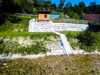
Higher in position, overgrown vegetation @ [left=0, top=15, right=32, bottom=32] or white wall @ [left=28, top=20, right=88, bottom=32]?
white wall @ [left=28, top=20, right=88, bottom=32]

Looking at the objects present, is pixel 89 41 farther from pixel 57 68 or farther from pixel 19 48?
pixel 57 68

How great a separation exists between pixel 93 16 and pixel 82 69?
19442 mm

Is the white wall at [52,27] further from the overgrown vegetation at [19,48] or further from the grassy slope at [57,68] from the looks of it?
the grassy slope at [57,68]

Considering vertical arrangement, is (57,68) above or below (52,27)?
above

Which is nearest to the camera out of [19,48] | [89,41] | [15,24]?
[19,48]

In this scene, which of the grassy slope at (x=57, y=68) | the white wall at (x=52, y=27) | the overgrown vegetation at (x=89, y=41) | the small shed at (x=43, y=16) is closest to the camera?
the grassy slope at (x=57, y=68)

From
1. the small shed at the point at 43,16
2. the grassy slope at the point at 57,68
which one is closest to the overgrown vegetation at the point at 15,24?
the small shed at the point at 43,16

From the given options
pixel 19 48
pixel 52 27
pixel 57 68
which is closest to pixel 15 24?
pixel 52 27

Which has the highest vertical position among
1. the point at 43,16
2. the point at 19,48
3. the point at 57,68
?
the point at 57,68

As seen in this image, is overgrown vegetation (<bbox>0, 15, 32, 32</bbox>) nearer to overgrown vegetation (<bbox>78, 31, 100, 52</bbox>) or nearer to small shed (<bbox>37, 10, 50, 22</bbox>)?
small shed (<bbox>37, 10, 50, 22</bbox>)

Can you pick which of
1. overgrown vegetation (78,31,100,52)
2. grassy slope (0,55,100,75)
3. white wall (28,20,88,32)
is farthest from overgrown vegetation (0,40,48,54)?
white wall (28,20,88,32)

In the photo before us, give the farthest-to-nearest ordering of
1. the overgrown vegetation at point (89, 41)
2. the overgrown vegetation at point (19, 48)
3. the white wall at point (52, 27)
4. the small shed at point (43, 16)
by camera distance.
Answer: the small shed at point (43, 16) < the white wall at point (52, 27) < the overgrown vegetation at point (89, 41) < the overgrown vegetation at point (19, 48)

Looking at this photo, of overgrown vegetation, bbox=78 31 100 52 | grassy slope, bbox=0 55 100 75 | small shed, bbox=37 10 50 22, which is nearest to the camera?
grassy slope, bbox=0 55 100 75

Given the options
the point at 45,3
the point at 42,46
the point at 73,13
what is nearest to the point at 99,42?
the point at 42,46
